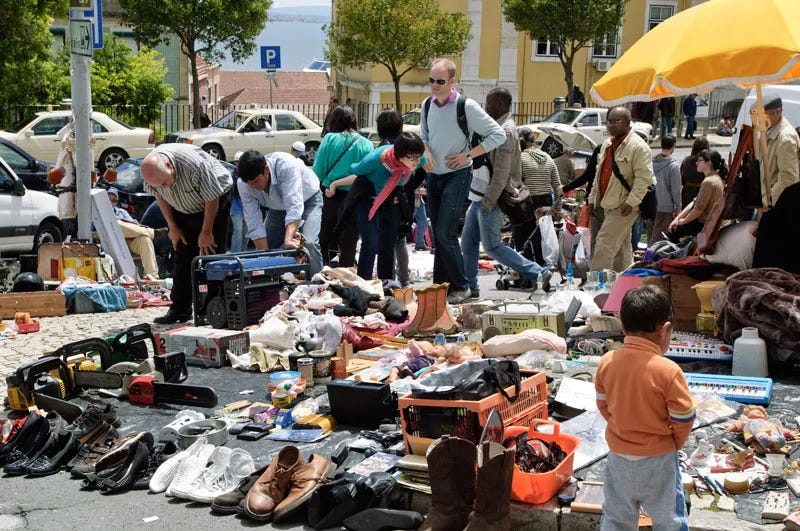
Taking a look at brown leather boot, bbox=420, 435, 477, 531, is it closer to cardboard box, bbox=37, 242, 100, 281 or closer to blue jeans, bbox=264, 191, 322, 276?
blue jeans, bbox=264, 191, 322, 276

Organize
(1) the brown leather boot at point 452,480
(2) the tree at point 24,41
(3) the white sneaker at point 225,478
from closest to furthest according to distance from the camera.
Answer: (1) the brown leather boot at point 452,480, (3) the white sneaker at point 225,478, (2) the tree at point 24,41

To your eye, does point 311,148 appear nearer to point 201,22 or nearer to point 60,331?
point 201,22

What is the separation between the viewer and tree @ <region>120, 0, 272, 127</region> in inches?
1262

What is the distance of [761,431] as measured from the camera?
606 centimetres

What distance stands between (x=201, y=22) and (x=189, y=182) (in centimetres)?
2424

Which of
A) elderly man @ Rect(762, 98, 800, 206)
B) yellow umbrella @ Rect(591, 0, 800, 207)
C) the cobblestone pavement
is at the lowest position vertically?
the cobblestone pavement

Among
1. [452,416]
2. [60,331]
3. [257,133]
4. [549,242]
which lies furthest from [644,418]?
[257,133]

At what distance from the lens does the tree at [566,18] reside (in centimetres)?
3431

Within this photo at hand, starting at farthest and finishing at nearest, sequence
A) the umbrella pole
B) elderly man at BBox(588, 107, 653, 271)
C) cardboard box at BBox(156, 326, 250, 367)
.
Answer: elderly man at BBox(588, 107, 653, 271) < the umbrella pole < cardboard box at BBox(156, 326, 250, 367)

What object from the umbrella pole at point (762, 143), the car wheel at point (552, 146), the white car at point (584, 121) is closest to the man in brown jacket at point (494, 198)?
the umbrella pole at point (762, 143)

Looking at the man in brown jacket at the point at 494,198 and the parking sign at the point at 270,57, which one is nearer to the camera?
the man in brown jacket at the point at 494,198

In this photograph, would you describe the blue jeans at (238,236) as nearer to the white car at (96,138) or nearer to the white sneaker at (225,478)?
the white sneaker at (225,478)

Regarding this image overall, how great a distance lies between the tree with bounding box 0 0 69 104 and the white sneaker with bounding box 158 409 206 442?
19.8 meters

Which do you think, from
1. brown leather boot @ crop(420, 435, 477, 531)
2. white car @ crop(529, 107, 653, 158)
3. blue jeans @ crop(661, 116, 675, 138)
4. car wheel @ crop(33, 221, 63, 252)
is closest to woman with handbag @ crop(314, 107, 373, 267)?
car wheel @ crop(33, 221, 63, 252)
